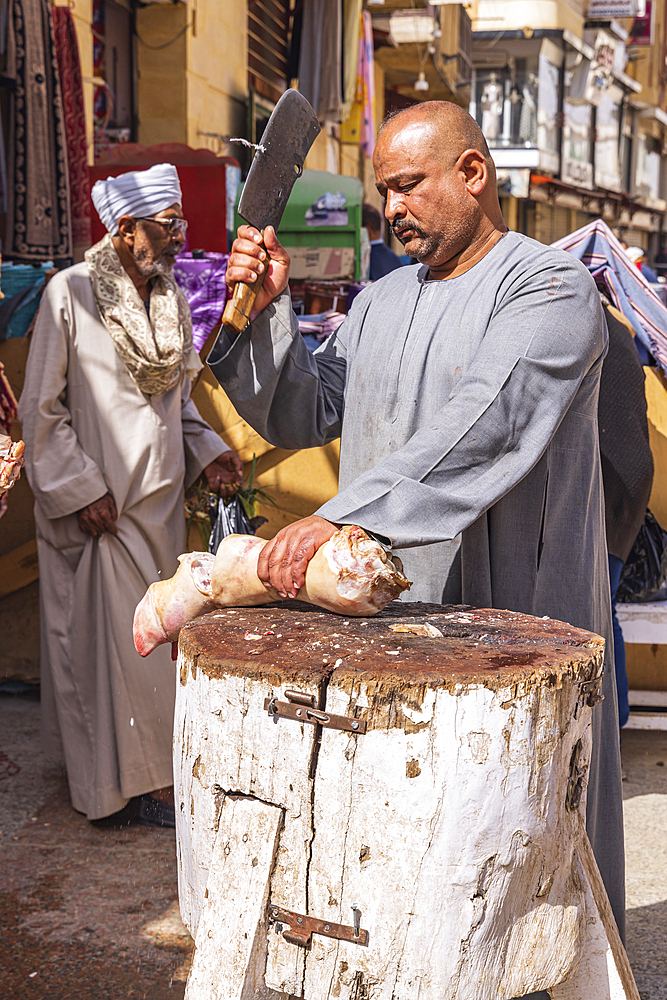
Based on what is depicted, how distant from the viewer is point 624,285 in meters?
4.84

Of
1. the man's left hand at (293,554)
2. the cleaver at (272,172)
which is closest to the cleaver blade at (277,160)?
the cleaver at (272,172)

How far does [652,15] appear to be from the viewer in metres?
26.8

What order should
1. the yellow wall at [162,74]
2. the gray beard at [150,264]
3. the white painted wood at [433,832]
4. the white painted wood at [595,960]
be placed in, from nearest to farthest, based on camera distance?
the white painted wood at [433,832] → the white painted wood at [595,960] → the gray beard at [150,264] → the yellow wall at [162,74]

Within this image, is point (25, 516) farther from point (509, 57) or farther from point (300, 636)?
point (509, 57)

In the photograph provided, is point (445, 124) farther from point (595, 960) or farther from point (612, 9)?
point (612, 9)

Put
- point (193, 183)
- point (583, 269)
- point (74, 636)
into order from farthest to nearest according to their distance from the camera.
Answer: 1. point (193, 183)
2. point (74, 636)
3. point (583, 269)

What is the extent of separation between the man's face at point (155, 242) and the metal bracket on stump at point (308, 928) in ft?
8.70

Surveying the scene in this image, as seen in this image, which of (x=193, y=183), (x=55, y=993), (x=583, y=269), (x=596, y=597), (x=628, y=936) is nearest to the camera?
(x=583, y=269)

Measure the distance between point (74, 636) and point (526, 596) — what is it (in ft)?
6.88

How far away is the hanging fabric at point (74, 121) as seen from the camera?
5.96 m

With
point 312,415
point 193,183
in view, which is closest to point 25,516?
point 193,183

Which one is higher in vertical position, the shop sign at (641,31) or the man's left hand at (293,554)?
the shop sign at (641,31)

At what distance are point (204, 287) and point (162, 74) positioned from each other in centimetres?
430

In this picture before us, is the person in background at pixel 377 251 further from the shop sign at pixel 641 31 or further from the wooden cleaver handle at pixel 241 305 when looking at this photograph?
the shop sign at pixel 641 31
